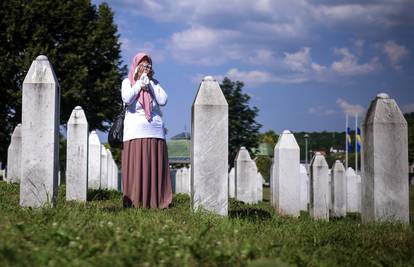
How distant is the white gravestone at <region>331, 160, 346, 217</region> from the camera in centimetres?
1644

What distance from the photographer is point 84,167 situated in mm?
12023

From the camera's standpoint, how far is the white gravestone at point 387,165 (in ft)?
23.5

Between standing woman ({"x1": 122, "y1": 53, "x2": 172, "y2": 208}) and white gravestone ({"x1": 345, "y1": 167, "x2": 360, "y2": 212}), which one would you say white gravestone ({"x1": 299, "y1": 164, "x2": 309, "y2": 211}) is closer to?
white gravestone ({"x1": 345, "y1": 167, "x2": 360, "y2": 212})

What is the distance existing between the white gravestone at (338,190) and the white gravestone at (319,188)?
3806 millimetres

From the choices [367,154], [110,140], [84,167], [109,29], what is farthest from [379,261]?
[109,29]

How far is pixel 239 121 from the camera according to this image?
47219 mm

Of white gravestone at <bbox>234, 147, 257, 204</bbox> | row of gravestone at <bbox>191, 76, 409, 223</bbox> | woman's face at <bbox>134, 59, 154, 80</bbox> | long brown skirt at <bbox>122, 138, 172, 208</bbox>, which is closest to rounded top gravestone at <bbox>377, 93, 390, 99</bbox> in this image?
row of gravestone at <bbox>191, 76, 409, 223</bbox>

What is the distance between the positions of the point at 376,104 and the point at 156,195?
11.3 ft

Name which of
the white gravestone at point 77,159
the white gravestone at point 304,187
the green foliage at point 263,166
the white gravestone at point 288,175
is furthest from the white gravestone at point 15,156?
the green foliage at point 263,166

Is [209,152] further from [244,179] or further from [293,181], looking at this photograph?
[244,179]

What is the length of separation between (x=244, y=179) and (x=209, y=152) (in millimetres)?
10078

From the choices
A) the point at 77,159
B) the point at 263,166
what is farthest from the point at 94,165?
the point at 263,166

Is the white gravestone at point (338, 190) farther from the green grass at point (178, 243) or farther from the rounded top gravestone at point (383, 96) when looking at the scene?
the green grass at point (178, 243)

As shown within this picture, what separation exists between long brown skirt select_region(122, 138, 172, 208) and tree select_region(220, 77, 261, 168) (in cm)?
3791
